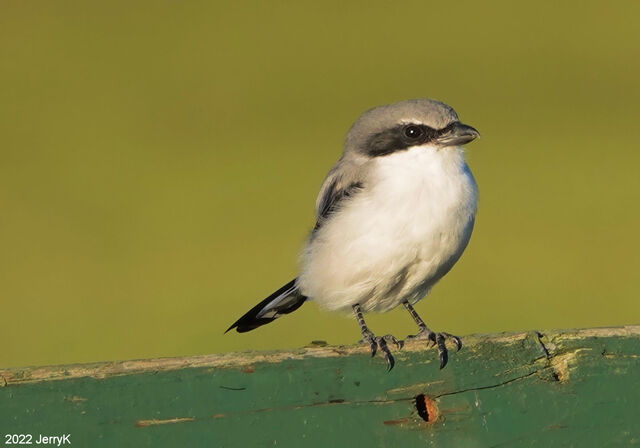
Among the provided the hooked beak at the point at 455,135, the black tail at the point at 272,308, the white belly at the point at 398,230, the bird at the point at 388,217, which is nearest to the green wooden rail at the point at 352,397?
the bird at the point at 388,217

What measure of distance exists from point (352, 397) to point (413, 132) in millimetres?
1890

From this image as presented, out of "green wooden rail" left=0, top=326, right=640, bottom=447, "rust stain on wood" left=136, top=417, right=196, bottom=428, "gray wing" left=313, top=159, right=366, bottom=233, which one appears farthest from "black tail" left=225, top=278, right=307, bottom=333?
"rust stain on wood" left=136, top=417, right=196, bottom=428

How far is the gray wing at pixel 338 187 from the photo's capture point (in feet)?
17.3

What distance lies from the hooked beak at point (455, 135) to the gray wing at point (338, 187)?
0.35 m

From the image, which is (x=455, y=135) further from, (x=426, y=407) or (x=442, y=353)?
(x=426, y=407)

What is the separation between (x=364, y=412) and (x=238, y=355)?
376mm

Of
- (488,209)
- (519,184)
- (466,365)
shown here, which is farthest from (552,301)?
(466,365)

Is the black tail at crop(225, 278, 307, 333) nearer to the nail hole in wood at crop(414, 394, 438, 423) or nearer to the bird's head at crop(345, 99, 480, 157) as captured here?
the bird's head at crop(345, 99, 480, 157)

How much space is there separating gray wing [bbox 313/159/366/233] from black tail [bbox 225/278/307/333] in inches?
11.6

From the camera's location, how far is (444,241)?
4953 mm

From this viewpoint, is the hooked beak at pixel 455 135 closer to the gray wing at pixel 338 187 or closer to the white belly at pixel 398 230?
the white belly at pixel 398 230

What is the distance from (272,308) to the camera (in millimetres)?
5473

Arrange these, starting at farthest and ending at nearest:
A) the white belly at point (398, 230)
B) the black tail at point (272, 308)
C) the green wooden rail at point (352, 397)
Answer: the black tail at point (272, 308), the white belly at point (398, 230), the green wooden rail at point (352, 397)

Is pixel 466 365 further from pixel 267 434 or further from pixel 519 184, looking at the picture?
pixel 519 184
